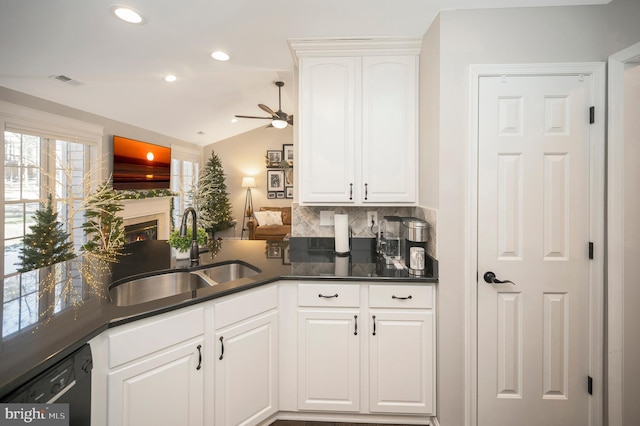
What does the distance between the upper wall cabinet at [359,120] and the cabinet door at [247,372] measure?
3.24 ft

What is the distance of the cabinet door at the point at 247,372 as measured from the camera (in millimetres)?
1675

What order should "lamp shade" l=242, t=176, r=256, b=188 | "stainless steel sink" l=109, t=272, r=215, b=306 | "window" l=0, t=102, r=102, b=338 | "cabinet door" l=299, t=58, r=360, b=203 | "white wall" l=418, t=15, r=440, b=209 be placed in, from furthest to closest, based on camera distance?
"lamp shade" l=242, t=176, r=256, b=188, "window" l=0, t=102, r=102, b=338, "cabinet door" l=299, t=58, r=360, b=203, "white wall" l=418, t=15, r=440, b=209, "stainless steel sink" l=109, t=272, r=215, b=306

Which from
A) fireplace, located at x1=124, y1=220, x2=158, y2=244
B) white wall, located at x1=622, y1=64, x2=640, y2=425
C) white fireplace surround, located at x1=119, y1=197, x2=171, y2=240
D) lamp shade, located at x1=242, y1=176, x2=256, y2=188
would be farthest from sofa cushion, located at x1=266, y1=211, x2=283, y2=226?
white wall, located at x1=622, y1=64, x2=640, y2=425

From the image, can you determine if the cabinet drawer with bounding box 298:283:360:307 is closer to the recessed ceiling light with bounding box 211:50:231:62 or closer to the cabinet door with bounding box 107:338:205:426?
the cabinet door with bounding box 107:338:205:426

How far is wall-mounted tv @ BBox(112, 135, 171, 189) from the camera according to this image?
16.7 feet

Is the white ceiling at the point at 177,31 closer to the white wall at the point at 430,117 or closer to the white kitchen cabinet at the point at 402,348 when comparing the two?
the white wall at the point at 430,117

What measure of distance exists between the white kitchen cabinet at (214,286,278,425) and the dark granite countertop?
116 mm

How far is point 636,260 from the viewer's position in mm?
1701

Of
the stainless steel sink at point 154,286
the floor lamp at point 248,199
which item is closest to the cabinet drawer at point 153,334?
the stainless steel sink at point 154,286

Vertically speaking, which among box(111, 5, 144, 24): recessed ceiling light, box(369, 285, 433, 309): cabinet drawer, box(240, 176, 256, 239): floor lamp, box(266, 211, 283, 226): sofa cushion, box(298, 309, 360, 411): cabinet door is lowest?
box(298, 309, 360, 411): cabinet door

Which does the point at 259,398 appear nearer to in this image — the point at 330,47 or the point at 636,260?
the point at 636,260

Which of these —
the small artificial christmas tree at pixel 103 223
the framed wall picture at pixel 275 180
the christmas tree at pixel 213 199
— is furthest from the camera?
the framed wall picture at pixel 275 180

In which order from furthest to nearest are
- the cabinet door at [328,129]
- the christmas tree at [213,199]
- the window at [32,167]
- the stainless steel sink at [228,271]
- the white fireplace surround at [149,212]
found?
the christmas tree at [213,199] → the white fireplace surround at [149,212] → the window at [32,167] → the cabinet door at [328,129] → the stainless steel sink at [228,271]

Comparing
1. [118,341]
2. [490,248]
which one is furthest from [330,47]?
[118,341]
